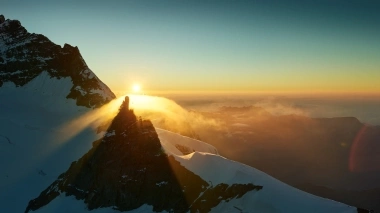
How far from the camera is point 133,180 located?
125 m

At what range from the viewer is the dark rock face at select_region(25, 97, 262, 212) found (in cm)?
11438

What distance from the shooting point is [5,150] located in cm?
15725

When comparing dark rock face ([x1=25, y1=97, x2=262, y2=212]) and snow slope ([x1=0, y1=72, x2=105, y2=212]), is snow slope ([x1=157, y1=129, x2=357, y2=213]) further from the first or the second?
snow slope ([x1=0, y1=72, x2=105, y2=212])

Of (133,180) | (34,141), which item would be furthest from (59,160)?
(133,180)

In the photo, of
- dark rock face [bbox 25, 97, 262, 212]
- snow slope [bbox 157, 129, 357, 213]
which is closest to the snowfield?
snow slope [bbox 157, 129, 357, 213]

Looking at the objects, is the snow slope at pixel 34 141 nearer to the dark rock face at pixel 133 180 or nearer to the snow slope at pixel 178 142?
the dark rock face at pixel 133 180

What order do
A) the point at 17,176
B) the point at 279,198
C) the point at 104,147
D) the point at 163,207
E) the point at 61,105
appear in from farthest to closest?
the point at 61,105, the point at 17,176, the point at 104,147, the point at 163,207, the point at 279,198

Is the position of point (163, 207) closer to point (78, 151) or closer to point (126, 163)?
point (126, 163)

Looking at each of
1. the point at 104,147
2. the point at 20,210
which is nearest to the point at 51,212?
the point at 20,210

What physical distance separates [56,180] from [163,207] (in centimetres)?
4765

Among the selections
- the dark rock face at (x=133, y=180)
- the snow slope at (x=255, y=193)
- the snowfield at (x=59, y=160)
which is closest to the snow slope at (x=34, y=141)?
the snowfield at (x=59, y=160)

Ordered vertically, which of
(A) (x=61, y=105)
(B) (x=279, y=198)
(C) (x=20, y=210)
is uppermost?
(A) (x=61, y=105)

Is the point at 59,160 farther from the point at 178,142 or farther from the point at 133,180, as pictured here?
the point at 178,142

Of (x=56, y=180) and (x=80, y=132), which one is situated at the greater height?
(x=80, y=132)
